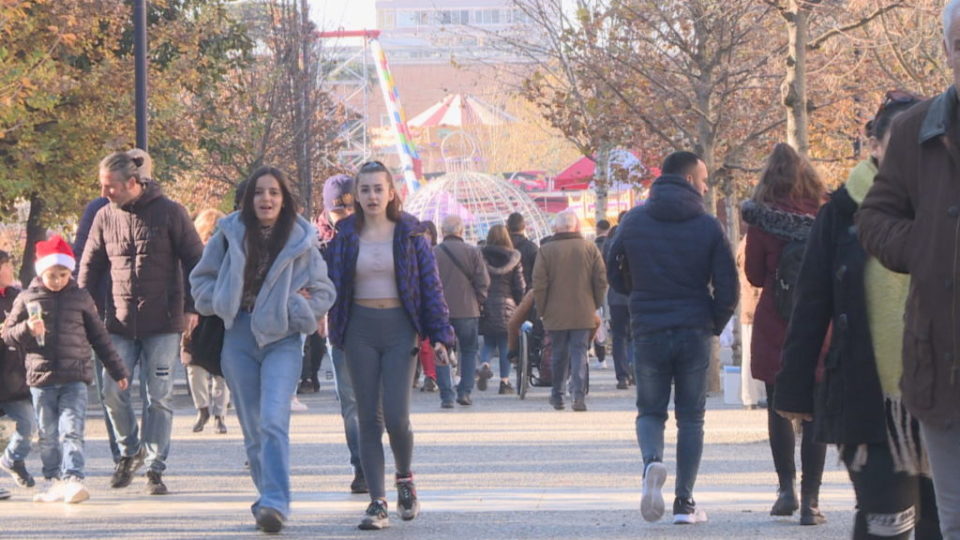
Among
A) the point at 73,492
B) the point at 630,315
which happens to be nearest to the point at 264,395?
the point at 73,492

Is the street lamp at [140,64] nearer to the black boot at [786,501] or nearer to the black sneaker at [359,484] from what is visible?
the black sneaker at [359,484]

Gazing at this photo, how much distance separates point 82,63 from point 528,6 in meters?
8.45

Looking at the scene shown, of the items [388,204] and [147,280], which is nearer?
[388,204]

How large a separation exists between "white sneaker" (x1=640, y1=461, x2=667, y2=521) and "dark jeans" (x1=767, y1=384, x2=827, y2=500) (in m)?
0.61

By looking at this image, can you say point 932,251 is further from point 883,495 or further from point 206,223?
point 206,223

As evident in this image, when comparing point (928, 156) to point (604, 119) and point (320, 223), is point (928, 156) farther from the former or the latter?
point (604, 119)

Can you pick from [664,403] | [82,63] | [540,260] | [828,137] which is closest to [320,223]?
[664,403]

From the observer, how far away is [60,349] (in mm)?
9812

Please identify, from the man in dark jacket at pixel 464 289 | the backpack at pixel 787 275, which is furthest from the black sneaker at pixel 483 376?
the backpack at pixel 787 275

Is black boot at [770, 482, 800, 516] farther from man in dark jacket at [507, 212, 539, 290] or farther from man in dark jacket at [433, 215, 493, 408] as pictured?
man in dark jacket at [507, 212, 539, 290]

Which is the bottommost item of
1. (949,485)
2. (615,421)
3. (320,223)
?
(615,421)

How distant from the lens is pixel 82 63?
21.9 m

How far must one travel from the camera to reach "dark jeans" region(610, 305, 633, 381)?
19.2 m

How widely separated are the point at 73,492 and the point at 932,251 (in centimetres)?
654
